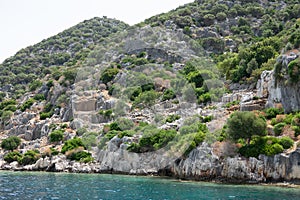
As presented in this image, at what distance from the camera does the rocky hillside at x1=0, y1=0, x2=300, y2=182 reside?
3900 cm

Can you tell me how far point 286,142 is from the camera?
36125 mm

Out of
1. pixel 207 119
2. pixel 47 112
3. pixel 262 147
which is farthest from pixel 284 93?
pixel 47 112

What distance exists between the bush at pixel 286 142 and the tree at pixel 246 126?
8.22 feet

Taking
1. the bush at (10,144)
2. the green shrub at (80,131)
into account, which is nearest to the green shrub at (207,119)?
the green shrub at (80,131)

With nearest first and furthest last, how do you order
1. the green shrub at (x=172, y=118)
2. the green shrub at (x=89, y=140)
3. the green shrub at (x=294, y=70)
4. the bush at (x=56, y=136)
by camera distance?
1. the green shrub at (x=294, y=70)
2. the green shrub at (x=172, y=118)
3. the green shrub at (x=89, y=140)
4. the bush at (x=56, y=136)

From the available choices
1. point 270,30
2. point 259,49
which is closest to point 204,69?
point 259,49

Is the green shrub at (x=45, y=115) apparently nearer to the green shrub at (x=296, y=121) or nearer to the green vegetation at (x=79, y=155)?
the green vegetation at (x=79, y=155)

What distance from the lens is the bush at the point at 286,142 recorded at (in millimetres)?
36000

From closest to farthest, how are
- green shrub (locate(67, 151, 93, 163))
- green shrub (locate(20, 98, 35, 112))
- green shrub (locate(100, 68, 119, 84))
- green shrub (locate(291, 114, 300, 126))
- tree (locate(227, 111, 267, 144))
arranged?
tree (locate(227, 111, 267, 144))
green shrub (locate(291, 114, 300, 126))
green shrub (locate(67, 151, 93, 163))
green shrub (locate(100, 68, 119, 84))
green shrub (locate(20, 98, 35, 112))

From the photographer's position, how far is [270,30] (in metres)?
98.4

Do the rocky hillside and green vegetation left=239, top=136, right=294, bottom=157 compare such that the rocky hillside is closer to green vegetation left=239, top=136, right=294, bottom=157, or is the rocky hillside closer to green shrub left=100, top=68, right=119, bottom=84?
green vegetation left=239, top=136, right=294, bottom=157

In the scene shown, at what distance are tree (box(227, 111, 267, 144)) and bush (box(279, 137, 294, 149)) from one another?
250 centimetres

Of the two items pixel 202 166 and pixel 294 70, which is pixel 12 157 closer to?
pixel 202 166

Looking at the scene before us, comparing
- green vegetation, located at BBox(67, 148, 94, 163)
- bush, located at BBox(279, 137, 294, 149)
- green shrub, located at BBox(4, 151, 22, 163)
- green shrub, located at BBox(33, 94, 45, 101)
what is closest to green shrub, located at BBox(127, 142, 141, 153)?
green vegetation, located at BBox(67, 148, 94, 163)
